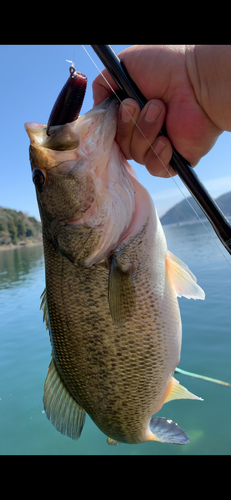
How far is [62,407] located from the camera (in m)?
1.97

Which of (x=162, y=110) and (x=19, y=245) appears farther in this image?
(x=19, y=245)

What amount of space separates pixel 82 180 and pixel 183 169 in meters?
0.68

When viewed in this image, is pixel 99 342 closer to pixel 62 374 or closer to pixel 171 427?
pixel 62 374

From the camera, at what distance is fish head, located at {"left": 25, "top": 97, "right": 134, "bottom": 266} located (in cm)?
164

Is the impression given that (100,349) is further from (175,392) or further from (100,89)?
(100,89)

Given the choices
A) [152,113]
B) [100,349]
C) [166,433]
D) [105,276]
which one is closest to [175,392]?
[166,433]

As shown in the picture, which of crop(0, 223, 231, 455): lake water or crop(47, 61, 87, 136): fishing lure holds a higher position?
crop(47, 61, 87, 136): fishing lure

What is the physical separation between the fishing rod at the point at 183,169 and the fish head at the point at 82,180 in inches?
4.8

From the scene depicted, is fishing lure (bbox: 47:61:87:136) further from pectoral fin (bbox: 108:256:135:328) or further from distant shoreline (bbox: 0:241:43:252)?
distant shoreline (bbox: 0:241:43:252)

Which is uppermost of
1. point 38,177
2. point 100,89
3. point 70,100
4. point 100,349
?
point 100,89

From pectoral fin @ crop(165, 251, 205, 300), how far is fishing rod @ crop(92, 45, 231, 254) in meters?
0.30

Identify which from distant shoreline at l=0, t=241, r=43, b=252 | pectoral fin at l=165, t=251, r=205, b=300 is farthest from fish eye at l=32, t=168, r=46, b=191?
distant shoreline at l=0, t=241, r=43, b=252

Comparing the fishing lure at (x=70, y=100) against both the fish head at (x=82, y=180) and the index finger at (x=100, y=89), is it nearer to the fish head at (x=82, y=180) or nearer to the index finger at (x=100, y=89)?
the fish head at (x=82, y=180)
